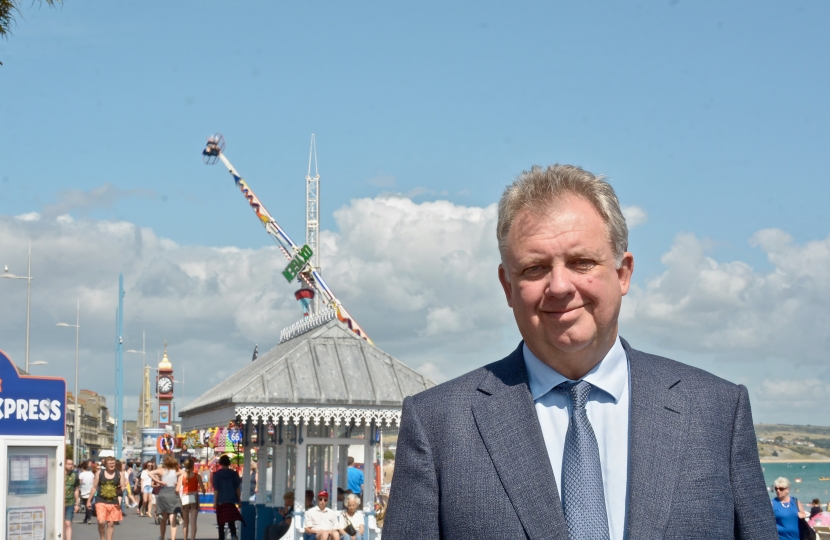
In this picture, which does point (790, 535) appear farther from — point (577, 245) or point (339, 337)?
point (577, 245)

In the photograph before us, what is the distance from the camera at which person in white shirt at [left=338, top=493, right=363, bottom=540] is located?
44.7ft

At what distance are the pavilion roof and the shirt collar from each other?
1139 cm

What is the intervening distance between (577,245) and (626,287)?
0.20 m

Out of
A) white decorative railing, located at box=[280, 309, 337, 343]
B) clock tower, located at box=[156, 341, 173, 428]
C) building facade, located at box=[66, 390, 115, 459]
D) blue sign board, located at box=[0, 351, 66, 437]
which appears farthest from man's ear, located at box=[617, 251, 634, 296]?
building facade, located at box=[66, 390, 115, 459]

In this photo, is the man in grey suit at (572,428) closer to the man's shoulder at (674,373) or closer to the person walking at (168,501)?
the man's shoulder at (674,373)

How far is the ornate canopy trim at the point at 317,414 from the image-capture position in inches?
533

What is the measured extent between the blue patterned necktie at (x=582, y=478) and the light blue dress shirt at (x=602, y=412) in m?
0.03

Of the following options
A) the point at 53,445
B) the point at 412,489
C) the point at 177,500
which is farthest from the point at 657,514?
the point at 177,500

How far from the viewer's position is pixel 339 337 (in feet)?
48.6

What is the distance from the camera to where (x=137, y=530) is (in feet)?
74.3

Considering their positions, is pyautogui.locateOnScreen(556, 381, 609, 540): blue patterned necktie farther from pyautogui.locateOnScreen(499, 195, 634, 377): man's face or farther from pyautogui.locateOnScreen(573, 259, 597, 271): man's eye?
pyautogui.locateOnScreen(573, 259, 597, 271): man's eye

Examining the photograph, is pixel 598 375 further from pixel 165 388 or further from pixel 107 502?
pixel 165 388

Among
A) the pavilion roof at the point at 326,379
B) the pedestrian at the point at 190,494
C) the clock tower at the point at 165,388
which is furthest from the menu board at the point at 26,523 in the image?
the clock tower at the point at 165,388

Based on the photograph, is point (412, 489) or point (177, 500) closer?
point (412, 489)
